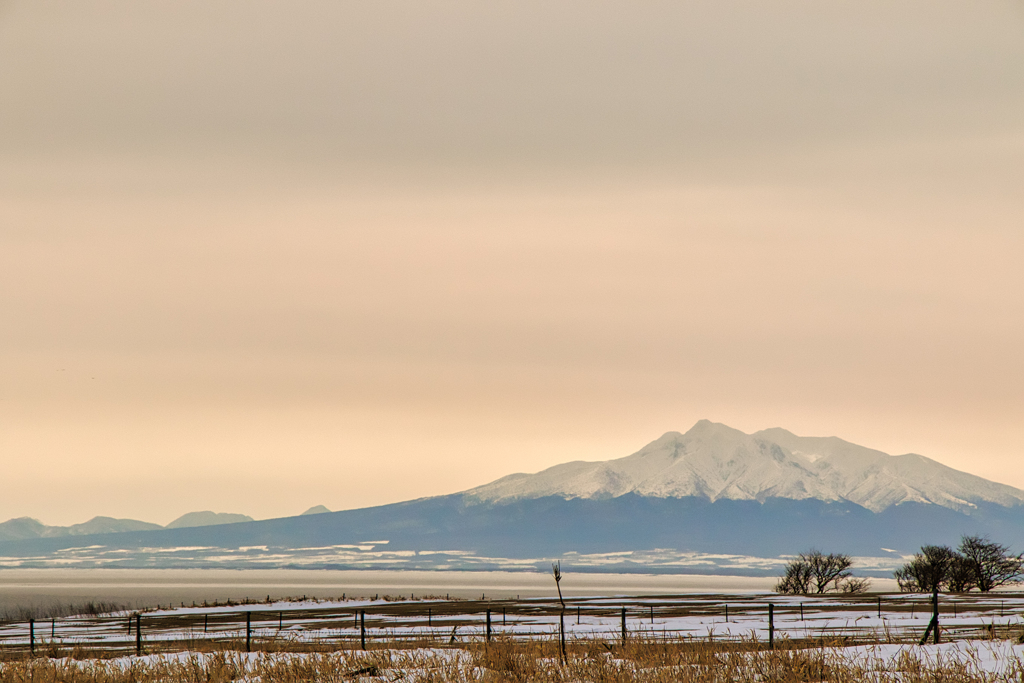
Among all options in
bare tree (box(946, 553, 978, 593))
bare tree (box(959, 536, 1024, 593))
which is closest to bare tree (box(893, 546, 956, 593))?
bare tree (box(946, 553, 978, 593))

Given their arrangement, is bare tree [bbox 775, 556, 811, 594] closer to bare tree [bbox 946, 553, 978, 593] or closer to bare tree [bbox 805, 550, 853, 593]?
bare tree [bbox 805, 550, 853, 593]

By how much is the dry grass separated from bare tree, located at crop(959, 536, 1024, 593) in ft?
384

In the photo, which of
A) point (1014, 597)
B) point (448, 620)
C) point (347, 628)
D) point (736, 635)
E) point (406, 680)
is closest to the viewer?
point (406, 680)

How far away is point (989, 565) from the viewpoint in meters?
140

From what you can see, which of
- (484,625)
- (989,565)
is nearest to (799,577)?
(989,565)

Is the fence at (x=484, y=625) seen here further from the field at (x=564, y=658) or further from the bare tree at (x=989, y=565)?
the bare tree at (x=989, y=565)

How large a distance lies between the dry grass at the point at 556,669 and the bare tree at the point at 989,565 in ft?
384

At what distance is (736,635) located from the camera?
6178 centimetres

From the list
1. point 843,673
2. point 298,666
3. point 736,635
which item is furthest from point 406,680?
point 736,635

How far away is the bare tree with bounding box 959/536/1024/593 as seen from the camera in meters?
138

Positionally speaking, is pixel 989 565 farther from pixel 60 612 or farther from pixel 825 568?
pixel 60 612

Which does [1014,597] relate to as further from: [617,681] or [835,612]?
[617,681]

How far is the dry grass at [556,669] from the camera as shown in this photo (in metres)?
28.9

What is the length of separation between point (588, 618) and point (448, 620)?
44.1 ft
